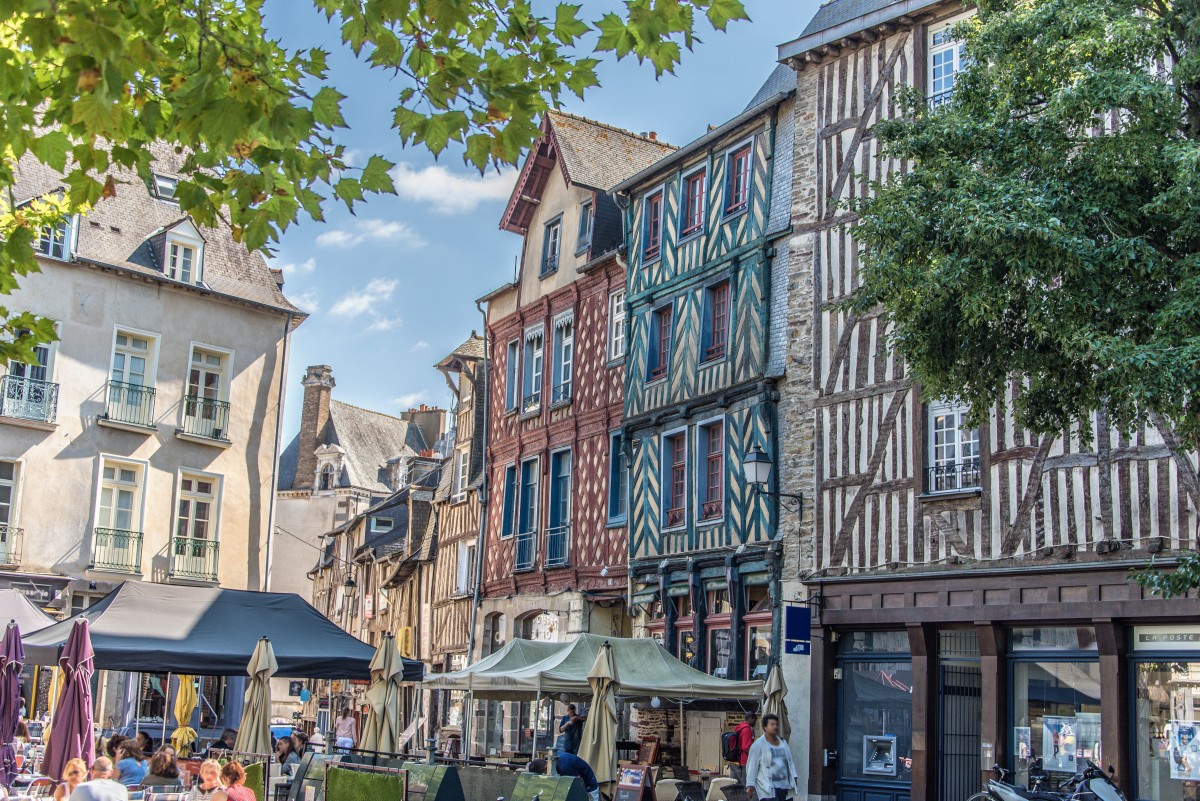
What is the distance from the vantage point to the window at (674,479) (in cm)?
2141

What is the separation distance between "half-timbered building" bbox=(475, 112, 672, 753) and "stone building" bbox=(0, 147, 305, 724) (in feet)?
14.6

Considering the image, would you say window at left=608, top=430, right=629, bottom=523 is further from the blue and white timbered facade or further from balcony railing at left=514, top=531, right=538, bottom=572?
balcony railing at left=514, top=531, right=538, bottom=572

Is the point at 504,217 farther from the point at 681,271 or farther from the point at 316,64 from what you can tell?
the point at 316,64

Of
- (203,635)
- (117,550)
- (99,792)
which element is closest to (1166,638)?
(203,635)

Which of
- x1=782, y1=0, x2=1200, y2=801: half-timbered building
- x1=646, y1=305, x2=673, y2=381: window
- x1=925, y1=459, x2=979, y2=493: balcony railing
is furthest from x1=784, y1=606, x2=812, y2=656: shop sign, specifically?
x1=646, y1=305, x2=673, y2=381: window

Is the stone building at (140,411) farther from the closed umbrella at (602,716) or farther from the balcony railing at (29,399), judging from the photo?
the closed umbrella at (602,716)

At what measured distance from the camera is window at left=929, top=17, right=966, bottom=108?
17266mm

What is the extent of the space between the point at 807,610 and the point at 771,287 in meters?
4.66

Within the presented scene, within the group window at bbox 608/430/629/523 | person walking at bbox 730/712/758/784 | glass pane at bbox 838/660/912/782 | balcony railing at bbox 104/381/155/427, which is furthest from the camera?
balcony railing at bbox 104/381/155/427

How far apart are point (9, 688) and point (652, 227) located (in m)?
13.0

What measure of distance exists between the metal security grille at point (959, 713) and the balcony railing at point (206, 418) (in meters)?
14.9

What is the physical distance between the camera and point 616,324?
24344mm

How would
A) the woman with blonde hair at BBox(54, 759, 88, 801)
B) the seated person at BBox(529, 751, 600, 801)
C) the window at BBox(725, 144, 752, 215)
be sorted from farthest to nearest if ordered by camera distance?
the window at BBox(725, 144, 752, 215) < the seated person at BBox(529, 751, 600, 801) < the woman with blonde hair at BBox(54, 759, 88, 801)

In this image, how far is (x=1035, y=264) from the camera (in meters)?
10.4
